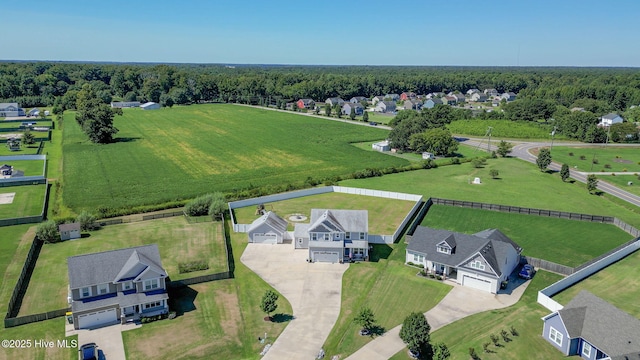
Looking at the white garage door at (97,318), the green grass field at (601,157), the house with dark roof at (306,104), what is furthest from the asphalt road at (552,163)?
the house with dark roof at (306,104)

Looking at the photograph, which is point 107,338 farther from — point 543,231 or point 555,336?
point 543,231

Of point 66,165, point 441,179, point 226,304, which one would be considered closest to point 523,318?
point 226,304

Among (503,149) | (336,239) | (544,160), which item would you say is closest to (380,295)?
(336,239)

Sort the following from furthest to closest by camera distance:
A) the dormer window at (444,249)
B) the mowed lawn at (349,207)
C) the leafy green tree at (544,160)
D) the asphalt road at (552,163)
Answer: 1. the leafy green tree at (544,160)
2. the asphalt road at (552,163)
3. the mowed lawn at (349,207)
4. the dormer window at (444,249)

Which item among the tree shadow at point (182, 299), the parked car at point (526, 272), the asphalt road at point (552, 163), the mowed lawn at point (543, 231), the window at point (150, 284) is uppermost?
the window at point (150, 284)

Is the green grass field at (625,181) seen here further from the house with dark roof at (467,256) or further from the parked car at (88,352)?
the parked car at (88,352)

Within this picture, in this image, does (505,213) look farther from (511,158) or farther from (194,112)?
(194,112)

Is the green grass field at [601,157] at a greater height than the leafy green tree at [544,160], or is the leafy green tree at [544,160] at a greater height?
the leafy green tree at [544,160]
